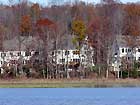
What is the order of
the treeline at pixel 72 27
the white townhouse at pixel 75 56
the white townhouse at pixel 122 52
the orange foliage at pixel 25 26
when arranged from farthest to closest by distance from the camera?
the orange foliage at pixel 25 26
the white townhouse at pixel 122 52
the white townhouse at pixel 75 56
the treeline at pixel 72 27

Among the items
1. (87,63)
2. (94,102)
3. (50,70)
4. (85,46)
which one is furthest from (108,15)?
(94,102)

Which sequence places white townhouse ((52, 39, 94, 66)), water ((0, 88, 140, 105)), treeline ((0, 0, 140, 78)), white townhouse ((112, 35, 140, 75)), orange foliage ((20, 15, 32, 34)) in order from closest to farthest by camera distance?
water ((0, 88, 140, 105)), treeline ((0, 0, 140, 78)), white townhouse ((52, 39, 94, 66)), white townhouse ((112, 35, 140, 75)), orange foliage ((20, 15, 32, 34))

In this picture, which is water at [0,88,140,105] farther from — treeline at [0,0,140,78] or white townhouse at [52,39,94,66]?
white townhouse at [52,39,94,66]

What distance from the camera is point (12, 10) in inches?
4343

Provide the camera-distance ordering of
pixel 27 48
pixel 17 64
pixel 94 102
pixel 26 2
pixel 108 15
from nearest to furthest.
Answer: pixel 94 102 → pixel 17 64 → pixel 27 48 → pixel 108 15 → pixel 26 2

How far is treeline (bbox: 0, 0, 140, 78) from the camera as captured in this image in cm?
7719

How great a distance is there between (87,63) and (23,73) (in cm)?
985

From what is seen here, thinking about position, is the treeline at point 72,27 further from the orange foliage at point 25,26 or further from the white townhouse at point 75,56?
the white townhouse at point 75,56

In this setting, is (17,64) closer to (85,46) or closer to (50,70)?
(50,70)

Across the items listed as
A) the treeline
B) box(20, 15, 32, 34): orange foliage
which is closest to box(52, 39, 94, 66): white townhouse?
the treeline

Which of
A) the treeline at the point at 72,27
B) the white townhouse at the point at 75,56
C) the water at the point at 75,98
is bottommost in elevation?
the water at the point at 75,98

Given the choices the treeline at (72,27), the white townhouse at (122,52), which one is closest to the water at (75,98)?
the treeline at (72,27)

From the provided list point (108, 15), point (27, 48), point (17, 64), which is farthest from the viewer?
point (108, 15)

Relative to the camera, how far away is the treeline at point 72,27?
77188 millimetres
